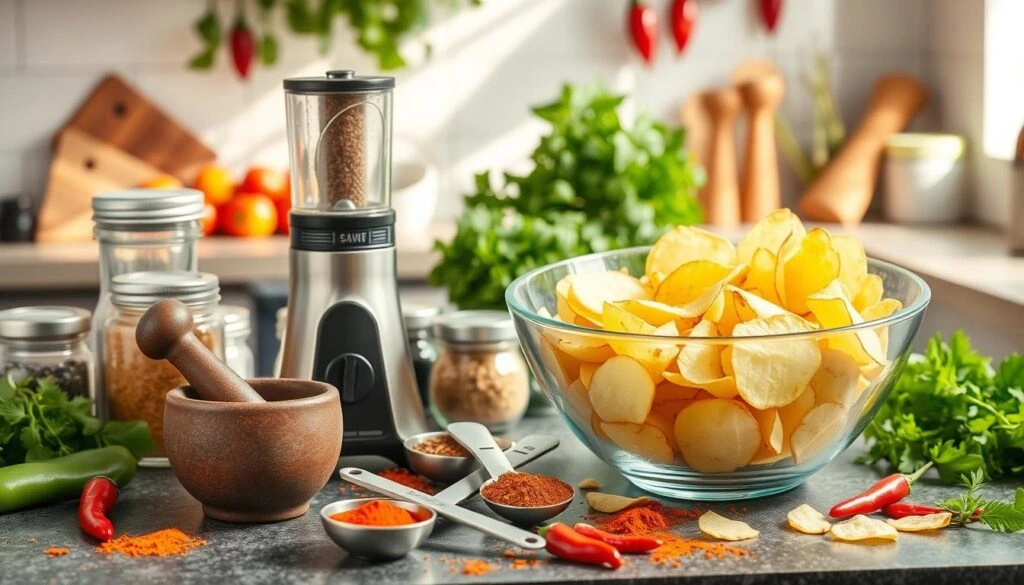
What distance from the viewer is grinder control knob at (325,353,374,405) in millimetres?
1310

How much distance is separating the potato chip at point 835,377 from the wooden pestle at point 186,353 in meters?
0.49

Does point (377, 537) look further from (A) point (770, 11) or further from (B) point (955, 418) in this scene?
(A) point (770, 11)

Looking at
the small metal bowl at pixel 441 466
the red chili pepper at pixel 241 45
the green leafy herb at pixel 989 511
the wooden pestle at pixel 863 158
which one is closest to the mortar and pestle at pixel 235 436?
the small metal bowl at pixel 441 466

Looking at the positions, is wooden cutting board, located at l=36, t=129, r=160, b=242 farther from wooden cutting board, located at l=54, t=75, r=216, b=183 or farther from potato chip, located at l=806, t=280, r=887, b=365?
potato chip, located at l=806, t=280, r=887, b=365

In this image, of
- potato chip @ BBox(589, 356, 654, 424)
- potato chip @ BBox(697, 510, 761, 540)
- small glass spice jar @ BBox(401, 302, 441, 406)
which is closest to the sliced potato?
potato chip @ BBox(589, 356, 654, 424)

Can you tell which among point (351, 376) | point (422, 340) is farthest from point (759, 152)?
point (351, 376)

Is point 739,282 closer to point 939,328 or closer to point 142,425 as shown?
point 142,425

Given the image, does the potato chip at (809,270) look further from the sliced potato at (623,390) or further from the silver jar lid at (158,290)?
the silver jar lid at (158,290)

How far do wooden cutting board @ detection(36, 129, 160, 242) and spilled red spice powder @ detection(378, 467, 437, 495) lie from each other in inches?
88.1

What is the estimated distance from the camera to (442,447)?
128 centimetres

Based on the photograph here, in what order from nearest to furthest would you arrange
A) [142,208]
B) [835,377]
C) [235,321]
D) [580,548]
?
1. [580,548]
2. [835,377]
3. [142,208]
4. [235,321]

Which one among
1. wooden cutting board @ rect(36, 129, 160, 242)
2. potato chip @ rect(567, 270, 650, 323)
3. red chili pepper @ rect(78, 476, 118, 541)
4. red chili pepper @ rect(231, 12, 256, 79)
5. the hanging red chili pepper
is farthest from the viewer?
the hanging red chili pepper

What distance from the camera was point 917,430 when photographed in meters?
1.28

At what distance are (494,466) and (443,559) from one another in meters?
0.18
